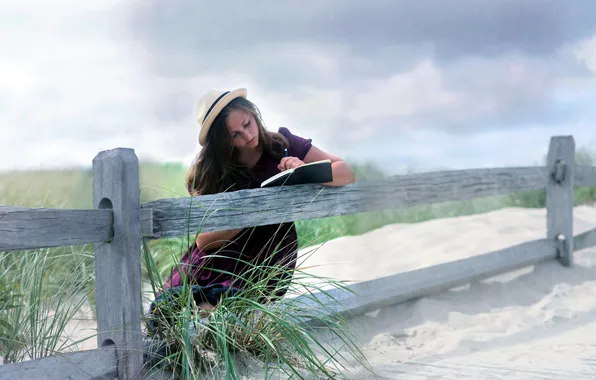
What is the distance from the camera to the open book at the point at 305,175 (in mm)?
3348

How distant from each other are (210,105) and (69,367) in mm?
1392

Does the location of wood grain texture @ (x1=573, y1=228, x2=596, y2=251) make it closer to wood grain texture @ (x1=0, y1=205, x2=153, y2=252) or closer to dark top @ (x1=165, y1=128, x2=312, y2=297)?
dark top @ (x1=165, y1=128, x2=312, y2=297)

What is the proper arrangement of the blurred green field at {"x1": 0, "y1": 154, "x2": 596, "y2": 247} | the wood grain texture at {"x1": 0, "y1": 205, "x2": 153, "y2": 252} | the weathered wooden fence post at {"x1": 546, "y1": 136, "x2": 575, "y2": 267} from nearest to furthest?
the wood grain texture at {"x1": 0, "y1": 205, "x2": 153, "y2": 252} < the blurred green field at {"x1": 0, "y1": 154, "x2": 596, "y2": 247} < the weathered wooden fence post at {"x1": 546, "y1": 136, "x2": 575, "y2": 267}

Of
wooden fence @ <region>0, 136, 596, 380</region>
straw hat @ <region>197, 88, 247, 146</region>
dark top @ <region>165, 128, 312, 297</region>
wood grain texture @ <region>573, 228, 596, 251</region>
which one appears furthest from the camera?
wood grain texture @ <region>573, 228, 596, 251</region>

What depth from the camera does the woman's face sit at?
3.20 meters

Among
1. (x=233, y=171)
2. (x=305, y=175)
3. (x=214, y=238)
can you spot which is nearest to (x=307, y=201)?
(x=305, y=175)

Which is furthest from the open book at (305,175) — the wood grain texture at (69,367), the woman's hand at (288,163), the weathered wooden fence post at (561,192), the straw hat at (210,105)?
the weathered wooden fence post at (561,192)

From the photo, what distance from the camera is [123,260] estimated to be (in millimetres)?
2781

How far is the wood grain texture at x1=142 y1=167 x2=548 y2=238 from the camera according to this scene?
2973mm

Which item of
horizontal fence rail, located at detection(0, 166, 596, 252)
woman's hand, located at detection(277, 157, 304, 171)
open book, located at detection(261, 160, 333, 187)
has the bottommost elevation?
horizontal fence rail, located at detection(0, 166, 596, 252)

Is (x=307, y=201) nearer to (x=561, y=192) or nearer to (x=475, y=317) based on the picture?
(x=475, y=317)

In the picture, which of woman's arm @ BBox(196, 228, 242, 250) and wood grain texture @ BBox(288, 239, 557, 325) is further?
wood grain texture @ BBox(288, 239, 557, 325)

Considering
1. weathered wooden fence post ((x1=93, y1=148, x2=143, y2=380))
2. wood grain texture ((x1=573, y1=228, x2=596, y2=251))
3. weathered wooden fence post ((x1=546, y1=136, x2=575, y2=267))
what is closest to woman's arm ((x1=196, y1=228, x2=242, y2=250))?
weathered wooden fence post ((x1=93, y1=148, x2=143, y2=380))

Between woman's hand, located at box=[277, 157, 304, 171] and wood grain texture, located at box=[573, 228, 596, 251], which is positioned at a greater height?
woman's hand, located at box=[277, 157, 304, 171]
